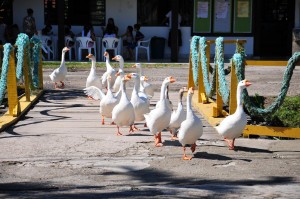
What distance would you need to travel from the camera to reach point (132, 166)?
816cm

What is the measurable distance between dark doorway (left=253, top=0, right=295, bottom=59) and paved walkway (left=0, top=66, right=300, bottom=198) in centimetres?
1467

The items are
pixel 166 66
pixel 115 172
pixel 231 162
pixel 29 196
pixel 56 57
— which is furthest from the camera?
pixel 56 57

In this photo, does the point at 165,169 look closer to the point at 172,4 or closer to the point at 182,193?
the point at 182,193

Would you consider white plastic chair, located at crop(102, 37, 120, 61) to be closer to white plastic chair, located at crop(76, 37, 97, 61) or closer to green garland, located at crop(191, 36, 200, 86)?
white plastic chair, located at crop(76, 37, 97, 61)

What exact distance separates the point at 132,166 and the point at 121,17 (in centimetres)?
1719

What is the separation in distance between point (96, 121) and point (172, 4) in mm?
11892

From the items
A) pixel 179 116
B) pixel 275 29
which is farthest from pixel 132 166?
pixel 275 29

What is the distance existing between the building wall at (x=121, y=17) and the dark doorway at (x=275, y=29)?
2.07 feet

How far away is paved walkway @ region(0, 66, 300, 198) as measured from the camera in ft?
23.2

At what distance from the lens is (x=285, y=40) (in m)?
25.2

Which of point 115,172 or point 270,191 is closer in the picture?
point 270,191

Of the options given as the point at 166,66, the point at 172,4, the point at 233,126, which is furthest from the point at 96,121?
the point at 172,4

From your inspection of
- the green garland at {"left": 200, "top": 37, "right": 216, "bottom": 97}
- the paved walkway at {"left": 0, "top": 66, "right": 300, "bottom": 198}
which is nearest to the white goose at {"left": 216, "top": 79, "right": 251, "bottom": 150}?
the paved walkway at {"left": 0, "top": 66, "right": 300, "bottom": 198}

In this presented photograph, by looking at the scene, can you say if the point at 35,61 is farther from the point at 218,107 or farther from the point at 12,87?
the point at 218,107
